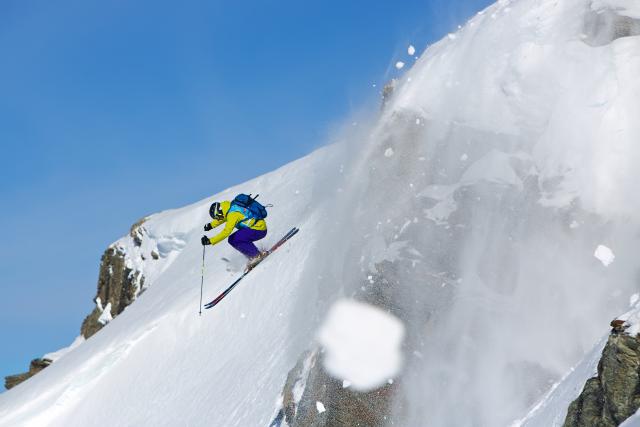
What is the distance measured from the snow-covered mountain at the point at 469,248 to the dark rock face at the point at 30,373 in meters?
24.7

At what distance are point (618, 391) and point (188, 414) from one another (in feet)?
42.8

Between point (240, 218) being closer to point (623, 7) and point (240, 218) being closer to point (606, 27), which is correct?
point (606, 27)

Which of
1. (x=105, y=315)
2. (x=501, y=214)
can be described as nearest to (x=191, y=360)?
(x=501, y=214)

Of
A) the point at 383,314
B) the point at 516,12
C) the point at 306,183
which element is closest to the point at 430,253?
the point at 383,314

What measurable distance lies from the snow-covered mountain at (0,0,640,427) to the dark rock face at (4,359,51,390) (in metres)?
24.7

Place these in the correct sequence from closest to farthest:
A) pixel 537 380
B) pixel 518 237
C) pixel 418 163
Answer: pixel 537 380 < pixel 518 237 < pixel 418 163

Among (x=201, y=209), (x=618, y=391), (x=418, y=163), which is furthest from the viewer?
(x=201, y=209)

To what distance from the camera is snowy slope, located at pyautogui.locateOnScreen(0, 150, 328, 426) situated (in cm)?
1762

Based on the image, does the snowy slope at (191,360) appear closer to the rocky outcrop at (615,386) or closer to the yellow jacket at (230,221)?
the yellow jacket at (230,221)

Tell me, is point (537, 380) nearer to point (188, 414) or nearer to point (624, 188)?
point (624, 188)

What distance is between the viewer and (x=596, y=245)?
13383mm

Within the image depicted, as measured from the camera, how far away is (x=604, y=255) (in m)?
13.2

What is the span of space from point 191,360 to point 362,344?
8263 mm

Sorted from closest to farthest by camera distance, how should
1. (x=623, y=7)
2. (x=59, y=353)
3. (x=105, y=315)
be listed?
(x=623, y=7), (x=59, y=353), (x=105, y=315)
